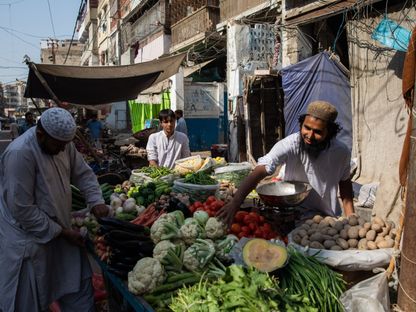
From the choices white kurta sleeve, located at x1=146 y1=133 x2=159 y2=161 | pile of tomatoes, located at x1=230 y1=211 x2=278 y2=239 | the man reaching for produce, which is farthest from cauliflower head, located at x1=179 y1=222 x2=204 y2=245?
white kurta sleeve, located at x1=146 y1=133 x2=159 y2=161

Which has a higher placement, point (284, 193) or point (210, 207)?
point (284, 193)

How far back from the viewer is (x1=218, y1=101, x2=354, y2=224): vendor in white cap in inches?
113

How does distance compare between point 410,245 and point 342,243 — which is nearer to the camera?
point 410,245

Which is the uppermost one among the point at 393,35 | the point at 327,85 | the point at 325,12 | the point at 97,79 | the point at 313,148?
the point at 325,12

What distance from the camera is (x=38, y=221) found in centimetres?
284

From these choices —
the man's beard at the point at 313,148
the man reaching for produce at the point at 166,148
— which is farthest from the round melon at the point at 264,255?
the man reaching for produce at the point at 166,148

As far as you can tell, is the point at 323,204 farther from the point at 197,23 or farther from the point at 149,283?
the point at 197,23

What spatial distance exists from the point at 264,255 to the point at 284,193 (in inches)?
40.2

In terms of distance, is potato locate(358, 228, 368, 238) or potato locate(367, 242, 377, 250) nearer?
potato locate(367, 242, 377, 250)

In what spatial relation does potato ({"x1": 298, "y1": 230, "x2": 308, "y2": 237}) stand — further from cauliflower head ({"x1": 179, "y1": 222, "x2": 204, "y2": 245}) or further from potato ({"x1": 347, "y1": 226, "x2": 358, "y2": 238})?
cauliflower head ({"x1": 179, "y1": 222, "x2": 204, "y2": 245})

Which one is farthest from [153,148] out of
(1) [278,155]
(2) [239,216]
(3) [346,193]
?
(3) [346,193]

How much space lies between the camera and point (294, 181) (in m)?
3.24

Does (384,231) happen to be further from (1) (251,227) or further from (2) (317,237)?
(1) (251,227)

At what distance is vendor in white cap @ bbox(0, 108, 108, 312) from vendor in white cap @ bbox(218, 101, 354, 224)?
133 centimetres
